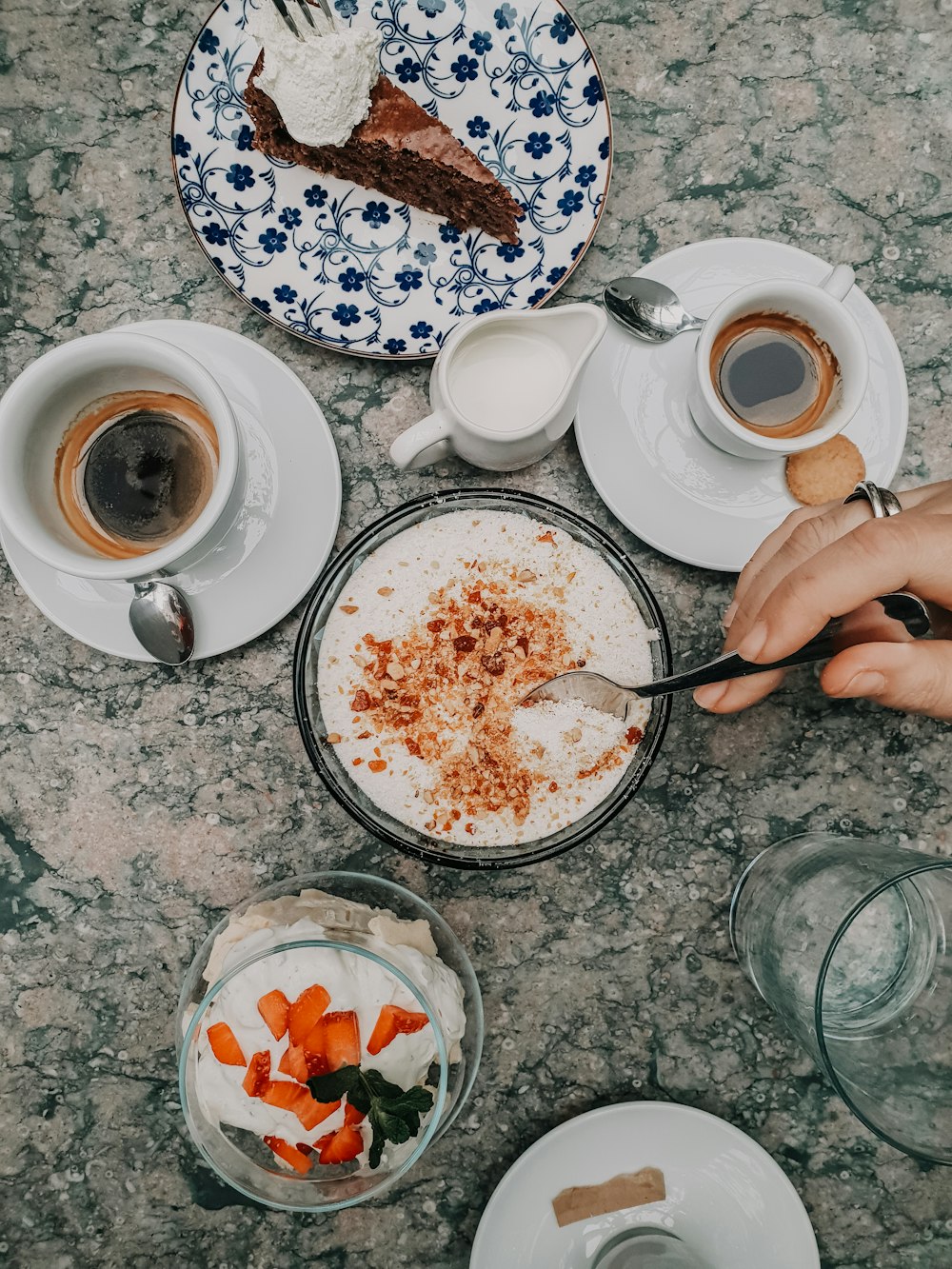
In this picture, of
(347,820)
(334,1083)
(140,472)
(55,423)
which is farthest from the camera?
(347,820)

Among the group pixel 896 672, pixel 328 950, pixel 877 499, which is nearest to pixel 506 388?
pixel 877 499

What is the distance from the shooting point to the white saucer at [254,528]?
115 centimetres

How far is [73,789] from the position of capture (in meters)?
1.25

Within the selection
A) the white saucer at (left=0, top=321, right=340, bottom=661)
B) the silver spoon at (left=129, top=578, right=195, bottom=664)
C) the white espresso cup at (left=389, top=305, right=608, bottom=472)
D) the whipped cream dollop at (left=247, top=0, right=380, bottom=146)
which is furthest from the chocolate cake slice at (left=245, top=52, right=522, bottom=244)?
the silver spoon at (left=129, top=578, right=195, bottom=664)

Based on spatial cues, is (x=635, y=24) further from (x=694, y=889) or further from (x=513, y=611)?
(x=694, y=889)

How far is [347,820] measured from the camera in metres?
1.25

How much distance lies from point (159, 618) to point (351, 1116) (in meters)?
0.64

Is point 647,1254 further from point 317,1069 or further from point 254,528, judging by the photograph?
point 254,528

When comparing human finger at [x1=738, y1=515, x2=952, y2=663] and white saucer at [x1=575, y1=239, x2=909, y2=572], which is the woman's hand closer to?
human finger at [x1=738, y1=515, x2=952, y2=663]

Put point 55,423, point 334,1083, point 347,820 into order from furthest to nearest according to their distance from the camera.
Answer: point 347,820 < point 55,423 < point 334,1083

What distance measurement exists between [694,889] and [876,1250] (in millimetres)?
579

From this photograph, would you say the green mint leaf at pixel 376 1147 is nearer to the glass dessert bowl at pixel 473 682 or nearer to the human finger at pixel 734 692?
the glass dessert bowl at pixel 473 682

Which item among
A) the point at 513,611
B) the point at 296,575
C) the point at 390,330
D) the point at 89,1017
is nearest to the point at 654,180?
the point at 390,330

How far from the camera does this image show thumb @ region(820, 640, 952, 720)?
38.0 inches
